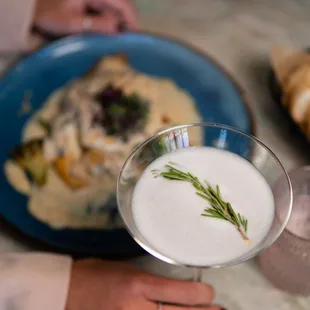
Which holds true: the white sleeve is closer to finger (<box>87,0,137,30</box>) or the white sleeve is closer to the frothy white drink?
the frothy white drink

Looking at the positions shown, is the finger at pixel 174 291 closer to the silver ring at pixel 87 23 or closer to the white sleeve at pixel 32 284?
the white sleeve at pixel 32 284

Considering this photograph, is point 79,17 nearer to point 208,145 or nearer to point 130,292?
point 208,145

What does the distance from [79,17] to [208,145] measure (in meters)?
0.38

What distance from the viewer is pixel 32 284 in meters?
0.58

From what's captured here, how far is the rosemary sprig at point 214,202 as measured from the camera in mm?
534

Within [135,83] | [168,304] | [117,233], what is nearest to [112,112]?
[135,83]

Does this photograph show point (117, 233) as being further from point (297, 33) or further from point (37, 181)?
point (297, 33)

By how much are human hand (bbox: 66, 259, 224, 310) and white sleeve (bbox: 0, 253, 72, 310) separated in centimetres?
1

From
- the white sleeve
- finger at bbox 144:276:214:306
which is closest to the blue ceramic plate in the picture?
the white sleeve

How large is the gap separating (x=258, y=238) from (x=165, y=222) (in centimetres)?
10

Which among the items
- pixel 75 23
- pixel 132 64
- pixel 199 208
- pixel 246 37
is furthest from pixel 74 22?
pixel 199 208

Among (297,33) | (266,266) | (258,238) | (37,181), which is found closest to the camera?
(258,238)

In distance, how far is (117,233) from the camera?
67 centimetres

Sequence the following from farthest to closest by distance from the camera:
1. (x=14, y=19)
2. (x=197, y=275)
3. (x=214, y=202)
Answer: (x=14, y=19), (x=197, y=275), (x=214, y=202)
